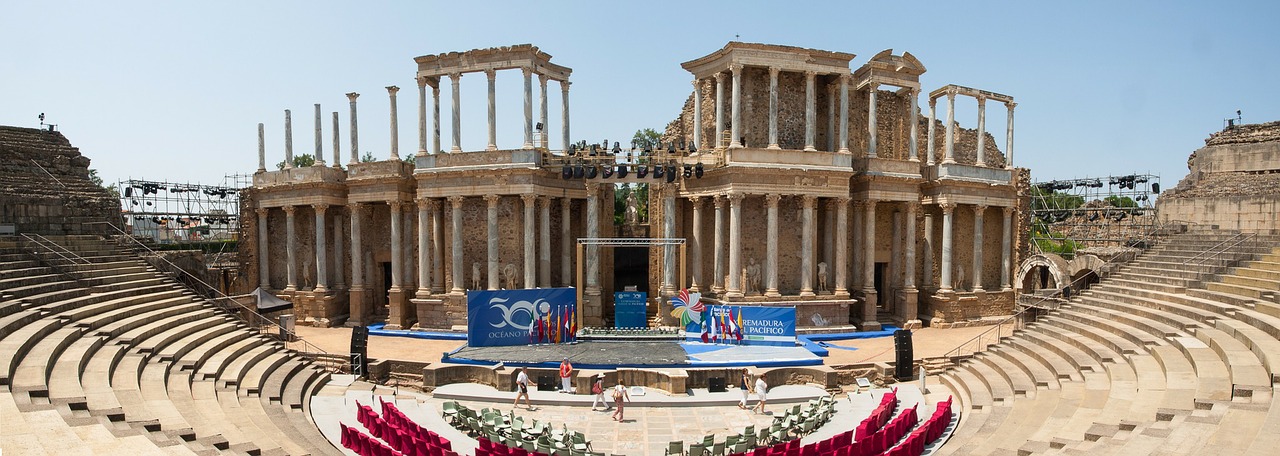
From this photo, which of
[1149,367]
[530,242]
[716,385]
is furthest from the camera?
[530,242]

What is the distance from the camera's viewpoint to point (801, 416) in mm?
16734

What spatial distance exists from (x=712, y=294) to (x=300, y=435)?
17.6 meters

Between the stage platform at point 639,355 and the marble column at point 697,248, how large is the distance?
16.0 ft

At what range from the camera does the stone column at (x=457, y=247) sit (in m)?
28.7

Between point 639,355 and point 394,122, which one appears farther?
point 394,122

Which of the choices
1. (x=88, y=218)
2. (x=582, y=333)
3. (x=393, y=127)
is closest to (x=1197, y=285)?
(x=582, y=333)

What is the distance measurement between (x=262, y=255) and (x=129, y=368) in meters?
19.3

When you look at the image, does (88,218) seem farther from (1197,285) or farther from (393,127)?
(1197,285)

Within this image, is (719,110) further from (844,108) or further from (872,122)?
(872,122)

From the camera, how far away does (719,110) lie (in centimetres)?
2912

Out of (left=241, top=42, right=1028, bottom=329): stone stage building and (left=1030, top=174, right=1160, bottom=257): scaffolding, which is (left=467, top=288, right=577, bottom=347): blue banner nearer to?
(left=241, top=42, right=1028, bottom=329): stone stage building

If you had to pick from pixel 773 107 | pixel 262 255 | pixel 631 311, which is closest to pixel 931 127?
pixel 773 107

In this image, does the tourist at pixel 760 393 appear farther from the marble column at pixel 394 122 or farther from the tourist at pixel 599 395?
the marble column at pixel 394 122

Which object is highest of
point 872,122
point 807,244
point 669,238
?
point 872,122
